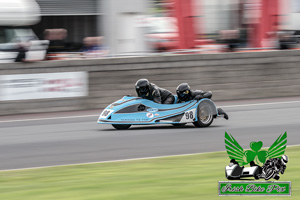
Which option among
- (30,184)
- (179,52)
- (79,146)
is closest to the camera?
(30,184)

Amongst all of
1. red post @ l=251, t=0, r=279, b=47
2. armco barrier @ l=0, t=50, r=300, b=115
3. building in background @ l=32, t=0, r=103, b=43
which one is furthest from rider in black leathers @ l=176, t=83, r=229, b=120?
building in background @ l=32, t=0, r=103, b=43

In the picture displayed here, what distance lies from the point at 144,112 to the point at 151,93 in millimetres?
397

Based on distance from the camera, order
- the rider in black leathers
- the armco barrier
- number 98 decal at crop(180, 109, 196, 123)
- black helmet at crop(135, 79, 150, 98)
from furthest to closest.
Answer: the armco barrier, number 98 decal at crop(180, 109, 196, 123), the rider in black leathers, black helmet at crop(135, 79, 150, 98)

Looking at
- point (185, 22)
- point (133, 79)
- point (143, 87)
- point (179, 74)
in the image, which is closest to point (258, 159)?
point (143, 87)

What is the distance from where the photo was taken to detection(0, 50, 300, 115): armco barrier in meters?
17.5

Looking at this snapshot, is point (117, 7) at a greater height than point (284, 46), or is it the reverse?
point (117, 7)

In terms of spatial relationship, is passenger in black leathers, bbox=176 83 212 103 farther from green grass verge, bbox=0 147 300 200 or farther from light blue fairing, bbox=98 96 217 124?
green grass verge, bbox=0 147 300 200

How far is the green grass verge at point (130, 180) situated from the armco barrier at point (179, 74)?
27.4ft

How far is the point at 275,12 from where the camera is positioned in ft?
75.4

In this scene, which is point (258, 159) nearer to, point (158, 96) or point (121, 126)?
point (158, 96)

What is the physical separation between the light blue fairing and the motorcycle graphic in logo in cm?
672

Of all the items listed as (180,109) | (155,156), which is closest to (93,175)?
(155,156)

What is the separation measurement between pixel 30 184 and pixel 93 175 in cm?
87

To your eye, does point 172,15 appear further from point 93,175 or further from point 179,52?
point 93,175
